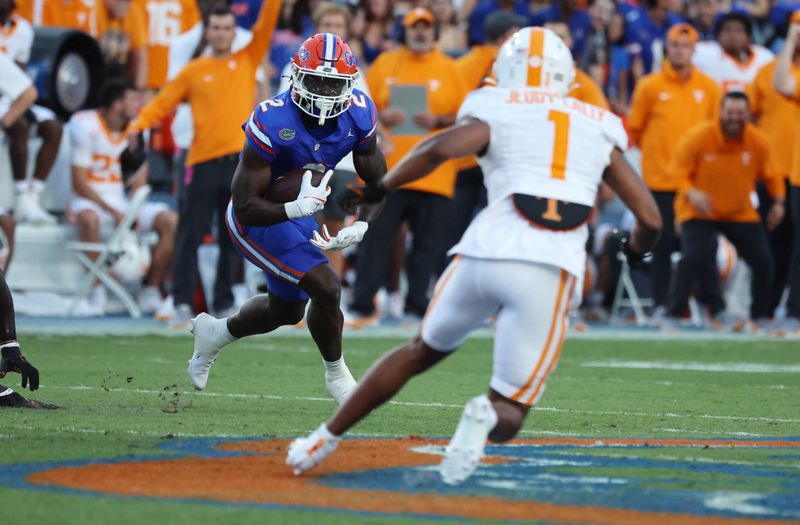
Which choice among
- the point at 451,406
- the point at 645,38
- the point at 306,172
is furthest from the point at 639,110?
the point at 306,172

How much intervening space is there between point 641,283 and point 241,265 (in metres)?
4.03

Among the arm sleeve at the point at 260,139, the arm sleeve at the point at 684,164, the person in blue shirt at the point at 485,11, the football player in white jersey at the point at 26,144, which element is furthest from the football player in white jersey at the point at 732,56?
the arm sleeve at the point at 260,139

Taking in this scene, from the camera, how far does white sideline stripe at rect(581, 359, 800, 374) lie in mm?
9930

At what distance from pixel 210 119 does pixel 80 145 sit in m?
1.96

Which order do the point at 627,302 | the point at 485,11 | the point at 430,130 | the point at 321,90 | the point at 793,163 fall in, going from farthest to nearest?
the point at 485,11, the point at 627,302, the point at 793,163, the point at 430,130, the point at 321,90

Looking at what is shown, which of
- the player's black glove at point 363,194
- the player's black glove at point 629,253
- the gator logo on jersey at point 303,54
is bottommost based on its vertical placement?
the player's black glove at point 629,253

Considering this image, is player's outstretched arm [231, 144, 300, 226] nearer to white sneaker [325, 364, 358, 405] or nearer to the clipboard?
white sneaker [325, 364, 358, 405]

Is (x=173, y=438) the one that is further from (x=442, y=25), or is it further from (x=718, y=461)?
(x=442, y=25)

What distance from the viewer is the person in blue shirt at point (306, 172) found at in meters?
6.84

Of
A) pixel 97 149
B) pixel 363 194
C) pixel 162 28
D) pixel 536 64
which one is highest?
pixel 536 64

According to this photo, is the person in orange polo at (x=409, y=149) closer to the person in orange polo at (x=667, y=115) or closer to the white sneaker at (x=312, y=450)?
the person in orange polo at (x=667, y=115)

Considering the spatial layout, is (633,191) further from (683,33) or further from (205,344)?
(683,33)

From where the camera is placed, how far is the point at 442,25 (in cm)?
1554

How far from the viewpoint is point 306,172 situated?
6789mm
